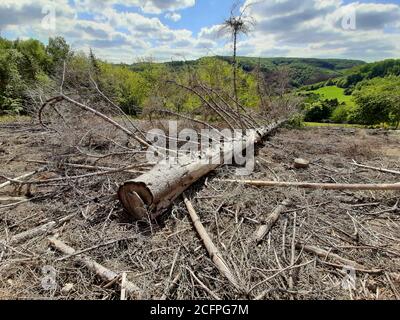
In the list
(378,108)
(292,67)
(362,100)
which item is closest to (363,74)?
(362,100)

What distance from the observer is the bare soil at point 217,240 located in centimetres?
209

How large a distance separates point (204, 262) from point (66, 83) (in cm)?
578

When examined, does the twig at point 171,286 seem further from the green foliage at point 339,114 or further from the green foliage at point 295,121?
the green foliage at point 339,114

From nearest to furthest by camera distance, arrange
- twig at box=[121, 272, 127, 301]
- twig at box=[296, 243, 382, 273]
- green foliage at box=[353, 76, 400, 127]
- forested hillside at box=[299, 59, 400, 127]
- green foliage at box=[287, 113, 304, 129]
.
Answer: twig at box=[121, 272, 127, 301] → twig at box=[296, 243, 382, 273] → green foliage at box=[287, 113, 304, 129] → green foliage at box=[353, 76, 400, 127] → forested hillside at box=[299, 59, 400, 127]

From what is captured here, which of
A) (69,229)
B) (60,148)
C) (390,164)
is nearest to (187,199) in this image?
(69,229)

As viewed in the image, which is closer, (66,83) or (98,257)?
(98,257)

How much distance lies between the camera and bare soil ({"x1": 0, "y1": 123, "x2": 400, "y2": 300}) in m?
2.09

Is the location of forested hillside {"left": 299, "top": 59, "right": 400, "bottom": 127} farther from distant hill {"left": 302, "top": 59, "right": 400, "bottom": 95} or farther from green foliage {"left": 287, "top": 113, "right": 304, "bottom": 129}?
green foliage {"left": 287, "top": 113, "right": 304, "bottom": 129}

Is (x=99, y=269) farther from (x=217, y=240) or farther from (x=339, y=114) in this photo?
(x=339, y=114)

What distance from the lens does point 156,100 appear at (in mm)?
6676

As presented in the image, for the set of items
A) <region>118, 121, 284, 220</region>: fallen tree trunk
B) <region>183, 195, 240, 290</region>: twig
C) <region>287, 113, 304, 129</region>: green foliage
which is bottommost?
<region>183, 195, 240, 290</region>: twig

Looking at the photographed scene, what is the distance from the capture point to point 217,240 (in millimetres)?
2654

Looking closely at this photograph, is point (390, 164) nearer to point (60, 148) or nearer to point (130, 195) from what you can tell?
point (130, 195)

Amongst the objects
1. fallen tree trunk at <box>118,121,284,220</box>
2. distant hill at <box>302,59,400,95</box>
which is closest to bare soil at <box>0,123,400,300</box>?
fallen tree trunk at <box>118,121,284,220</box>
